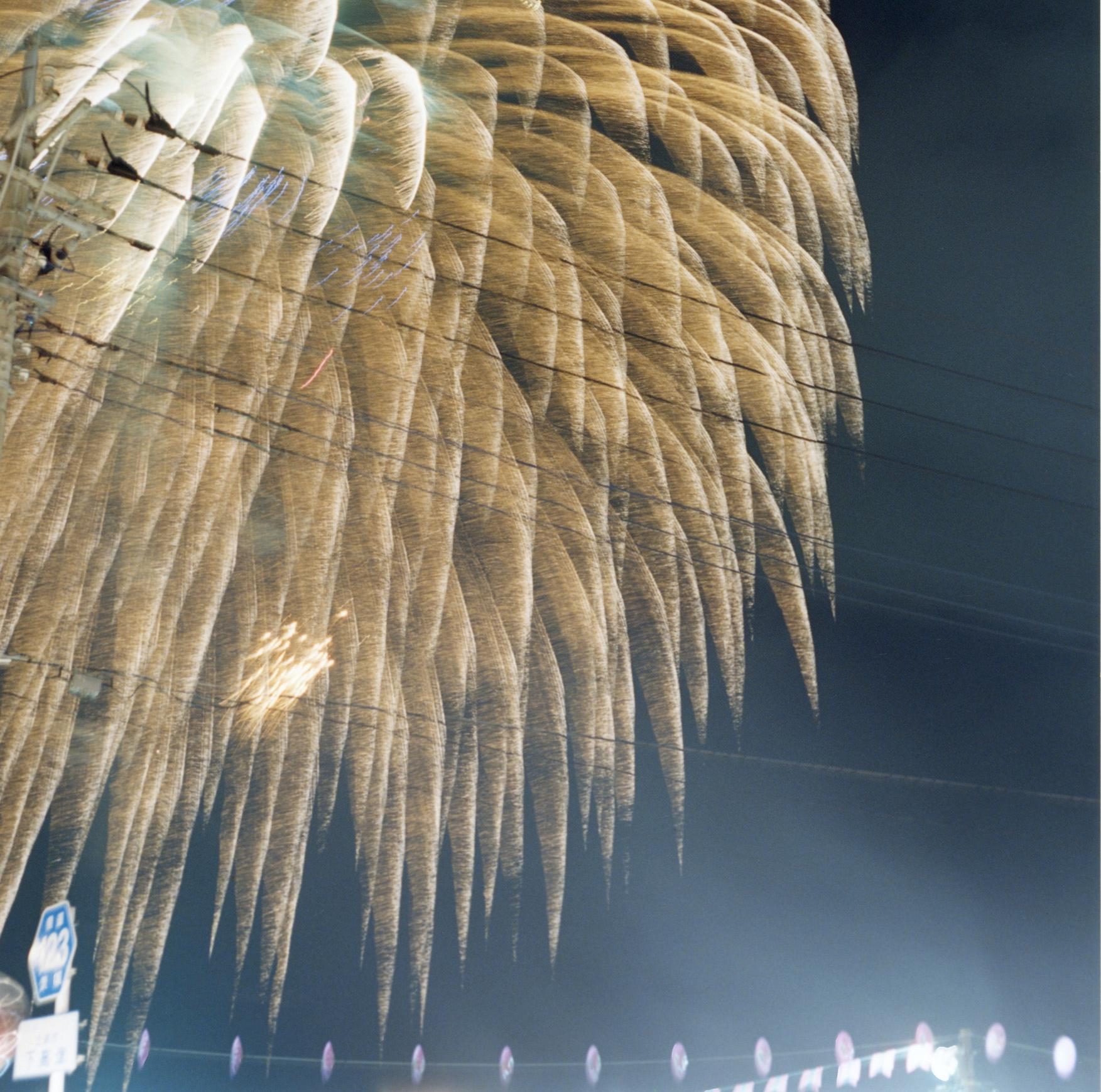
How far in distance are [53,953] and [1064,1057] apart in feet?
43.9

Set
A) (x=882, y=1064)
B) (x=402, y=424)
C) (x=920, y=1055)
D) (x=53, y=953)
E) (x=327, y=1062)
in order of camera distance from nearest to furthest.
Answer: (x=53, y=953), (x=402, y=424), (x=920, y=1055), (x=882, y=1064), (x=327, y=1062)

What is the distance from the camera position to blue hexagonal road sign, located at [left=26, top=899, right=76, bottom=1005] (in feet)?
33.8

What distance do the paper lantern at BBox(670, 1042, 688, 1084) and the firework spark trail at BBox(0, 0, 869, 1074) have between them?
19344 millimetres

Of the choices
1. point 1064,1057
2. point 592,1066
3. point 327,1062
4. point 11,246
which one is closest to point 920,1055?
point 1064,1057

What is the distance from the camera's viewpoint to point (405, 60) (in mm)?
13305

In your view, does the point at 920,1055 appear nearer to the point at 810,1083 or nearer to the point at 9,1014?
the point at 810,1083

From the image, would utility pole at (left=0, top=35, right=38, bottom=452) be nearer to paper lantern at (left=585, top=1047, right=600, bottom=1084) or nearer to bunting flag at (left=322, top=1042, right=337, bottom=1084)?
paper lantern at (left=585, top=1047, right=600, bottom=1084)

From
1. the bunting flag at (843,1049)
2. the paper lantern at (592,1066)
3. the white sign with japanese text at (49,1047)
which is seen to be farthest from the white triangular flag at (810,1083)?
the white sign with japanese text at (49,1047)

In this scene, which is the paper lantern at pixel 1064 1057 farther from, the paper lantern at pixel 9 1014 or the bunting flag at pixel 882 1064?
the paper lantern at pixel 9 1014

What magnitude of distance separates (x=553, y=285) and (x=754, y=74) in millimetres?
3188

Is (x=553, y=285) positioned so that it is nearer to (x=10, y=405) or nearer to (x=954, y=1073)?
(x=10, y=405)

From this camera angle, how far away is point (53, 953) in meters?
10.4

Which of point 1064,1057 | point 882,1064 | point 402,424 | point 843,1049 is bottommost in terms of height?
point 1064,1057

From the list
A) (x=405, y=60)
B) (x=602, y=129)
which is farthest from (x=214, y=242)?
(x=602, y=129)
